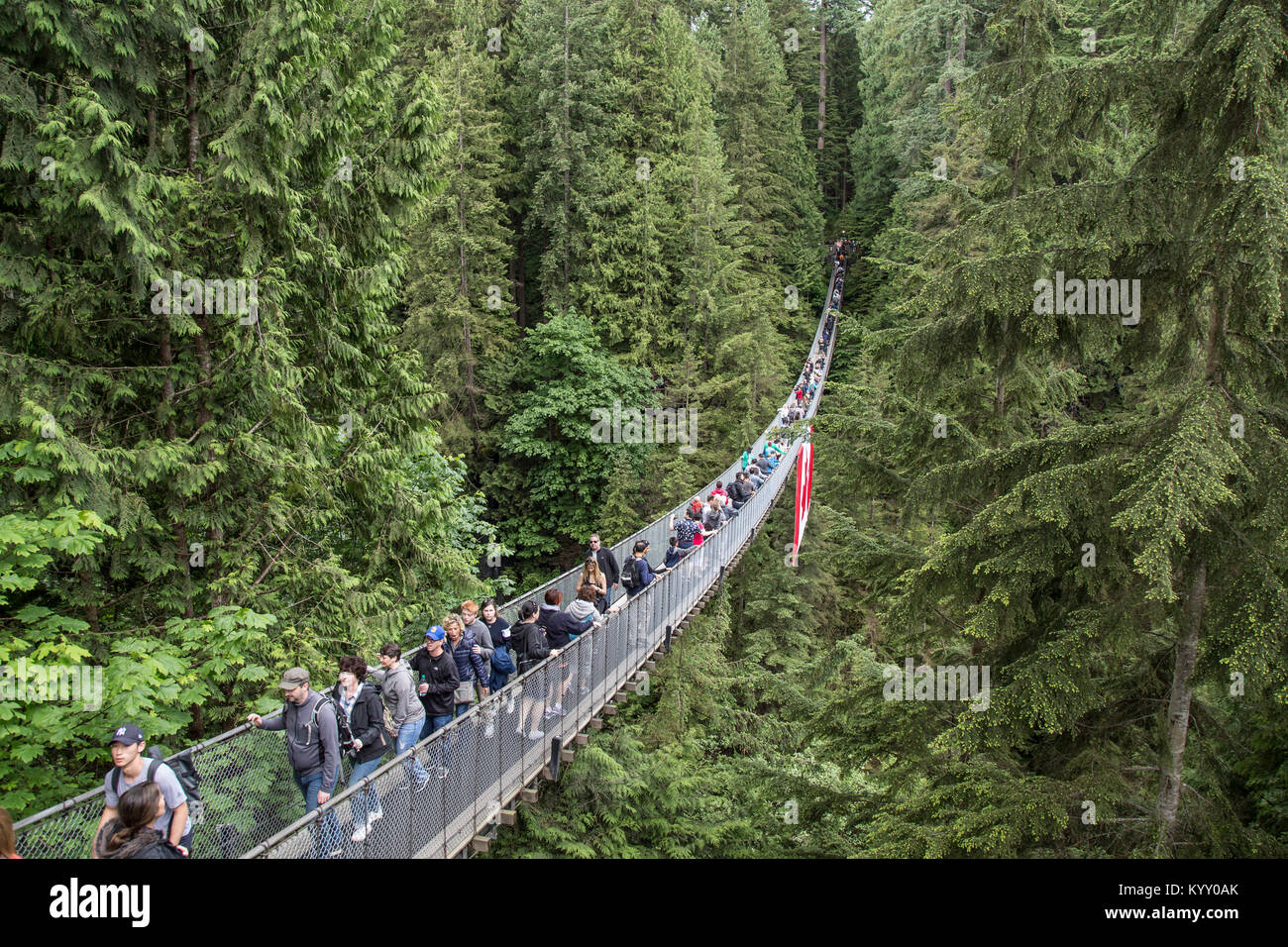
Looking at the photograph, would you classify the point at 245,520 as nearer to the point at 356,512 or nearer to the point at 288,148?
the point at 356,512

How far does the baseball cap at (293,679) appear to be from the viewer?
4.33 m

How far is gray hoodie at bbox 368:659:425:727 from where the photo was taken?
5031 mm

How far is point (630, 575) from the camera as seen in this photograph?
9.43m

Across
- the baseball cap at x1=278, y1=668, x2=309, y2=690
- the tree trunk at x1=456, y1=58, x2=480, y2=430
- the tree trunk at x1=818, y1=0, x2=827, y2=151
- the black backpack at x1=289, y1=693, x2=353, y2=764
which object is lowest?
the black backpack at x1=289, y1=693, x2=353, y2=764

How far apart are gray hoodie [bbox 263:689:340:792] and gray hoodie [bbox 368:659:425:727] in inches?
21.5

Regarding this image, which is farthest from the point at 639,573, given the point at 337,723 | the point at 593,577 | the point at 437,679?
the point at 337,723

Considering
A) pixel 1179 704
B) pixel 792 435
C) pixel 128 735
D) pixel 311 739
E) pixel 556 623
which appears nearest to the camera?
pixel 128 735

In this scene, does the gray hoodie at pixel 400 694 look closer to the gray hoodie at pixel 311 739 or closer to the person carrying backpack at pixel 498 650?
the gray hoodie at pixel 311 739

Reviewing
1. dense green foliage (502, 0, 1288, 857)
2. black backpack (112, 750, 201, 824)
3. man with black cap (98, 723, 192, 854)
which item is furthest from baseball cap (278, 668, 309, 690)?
dense green foliage (502, 0, 1288, 857)

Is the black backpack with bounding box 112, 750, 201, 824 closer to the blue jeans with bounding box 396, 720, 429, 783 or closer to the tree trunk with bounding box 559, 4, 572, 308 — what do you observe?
the blue jeans with bounding box 396, 720, 429, 783

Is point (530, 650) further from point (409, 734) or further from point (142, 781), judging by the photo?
point (142, 781)

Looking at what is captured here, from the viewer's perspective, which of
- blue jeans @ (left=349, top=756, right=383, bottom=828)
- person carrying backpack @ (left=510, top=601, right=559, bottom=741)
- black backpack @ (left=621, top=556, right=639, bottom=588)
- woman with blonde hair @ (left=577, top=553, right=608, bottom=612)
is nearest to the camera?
blue jeans @ (left=349, top=756, right=383, bottom=828)

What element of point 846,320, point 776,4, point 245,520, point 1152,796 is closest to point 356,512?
point 245,520

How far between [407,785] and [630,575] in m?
4.88
